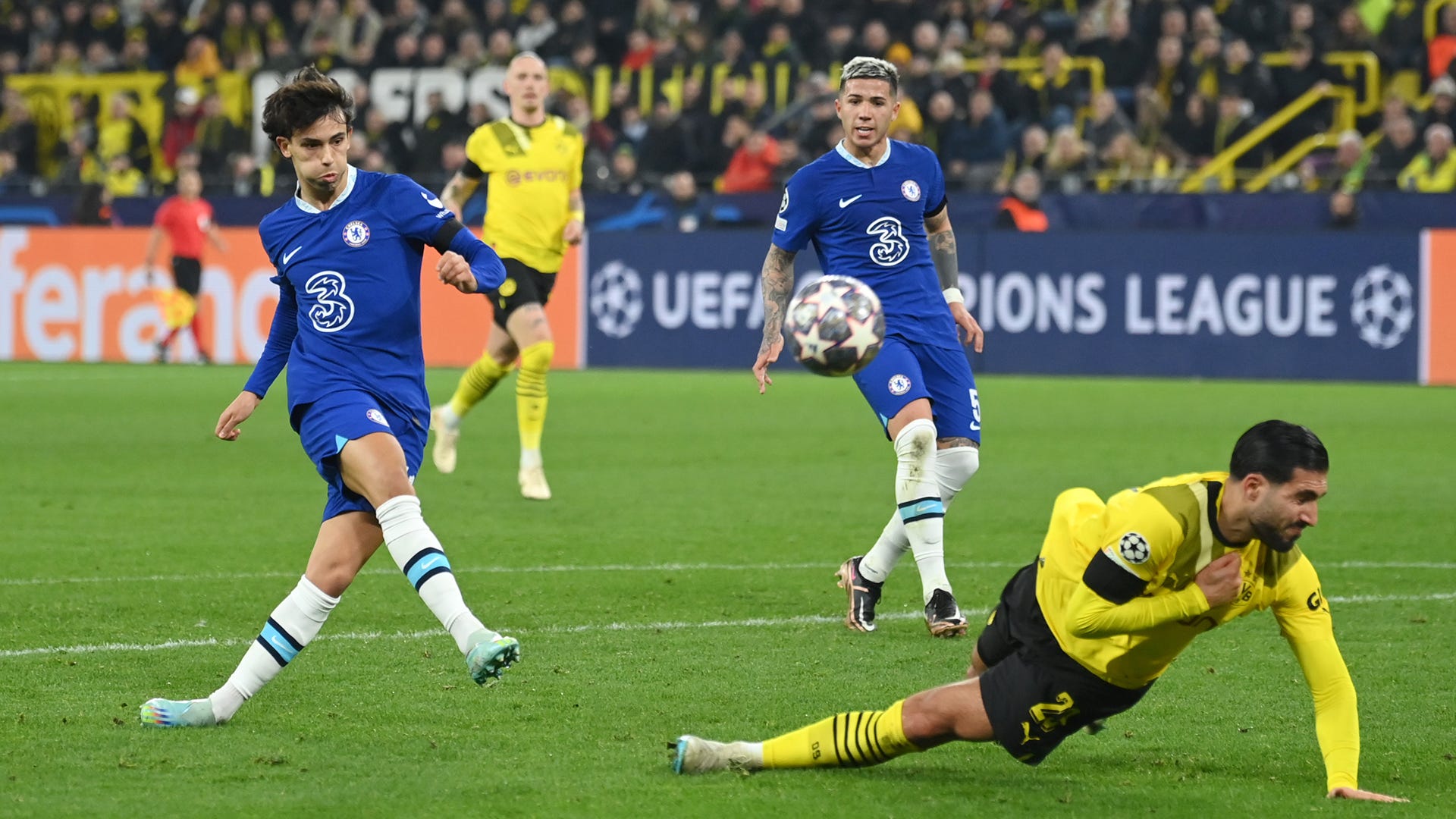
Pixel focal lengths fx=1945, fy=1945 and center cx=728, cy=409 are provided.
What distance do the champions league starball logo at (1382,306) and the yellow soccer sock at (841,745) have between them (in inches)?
558

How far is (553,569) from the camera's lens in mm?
8164

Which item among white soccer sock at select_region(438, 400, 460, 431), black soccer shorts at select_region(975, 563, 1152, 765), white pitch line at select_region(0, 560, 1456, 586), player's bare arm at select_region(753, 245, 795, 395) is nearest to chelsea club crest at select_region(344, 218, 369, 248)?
player's bare arm at select_region(753, 245, 795, 395)

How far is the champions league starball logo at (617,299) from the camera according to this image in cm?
2005

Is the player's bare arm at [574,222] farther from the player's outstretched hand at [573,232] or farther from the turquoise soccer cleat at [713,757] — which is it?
the turquoise soccer cleat at [713,757]

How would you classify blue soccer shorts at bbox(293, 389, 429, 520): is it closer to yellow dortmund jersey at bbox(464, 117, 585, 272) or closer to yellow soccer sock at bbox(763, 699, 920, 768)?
yellow soccer sock at bbox(763, 699, 920, 768)

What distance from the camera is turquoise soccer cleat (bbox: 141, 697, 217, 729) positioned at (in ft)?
17.1

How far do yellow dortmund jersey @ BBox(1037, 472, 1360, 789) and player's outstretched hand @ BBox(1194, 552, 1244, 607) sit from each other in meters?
0.02

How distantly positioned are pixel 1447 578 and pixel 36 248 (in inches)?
670

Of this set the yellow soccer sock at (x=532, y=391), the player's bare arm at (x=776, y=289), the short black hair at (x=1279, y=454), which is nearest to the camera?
the short black hair at (x=1279, y=454)

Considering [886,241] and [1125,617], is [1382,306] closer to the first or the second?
[886,241]

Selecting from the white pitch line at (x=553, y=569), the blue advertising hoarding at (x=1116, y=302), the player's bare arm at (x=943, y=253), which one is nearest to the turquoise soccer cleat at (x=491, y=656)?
the player's bare arm at (x=943, y=253)

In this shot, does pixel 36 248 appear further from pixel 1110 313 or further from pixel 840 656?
pixel 840 656

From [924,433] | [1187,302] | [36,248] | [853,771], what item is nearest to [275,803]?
[853,771]

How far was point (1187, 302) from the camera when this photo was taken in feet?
60.1
